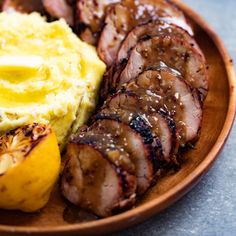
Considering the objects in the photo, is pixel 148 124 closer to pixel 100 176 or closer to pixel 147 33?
pixel 100 176

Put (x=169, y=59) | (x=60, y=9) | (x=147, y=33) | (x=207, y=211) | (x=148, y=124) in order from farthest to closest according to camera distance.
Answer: (x=60, y=9) < (x=147, y=33) < (x=169, y=59) < (x=207, y=211) < (x=148, y=124)

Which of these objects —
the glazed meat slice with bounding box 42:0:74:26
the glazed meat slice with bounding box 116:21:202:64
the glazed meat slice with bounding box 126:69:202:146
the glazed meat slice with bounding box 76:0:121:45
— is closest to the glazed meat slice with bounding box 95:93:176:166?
the glazed meat slice with bounding box 126:69:202:146

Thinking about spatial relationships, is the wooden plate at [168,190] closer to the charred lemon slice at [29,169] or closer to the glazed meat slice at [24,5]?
the charred lemon slice at [29,169]

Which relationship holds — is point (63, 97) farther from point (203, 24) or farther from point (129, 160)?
point (203, 24)

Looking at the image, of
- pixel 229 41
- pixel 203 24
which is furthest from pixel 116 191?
pixel 229 41

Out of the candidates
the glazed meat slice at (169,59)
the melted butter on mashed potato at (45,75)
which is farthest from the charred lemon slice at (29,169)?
the glazed meat slice at (169,59)

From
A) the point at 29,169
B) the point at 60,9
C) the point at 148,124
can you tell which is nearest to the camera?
the point at 29,169

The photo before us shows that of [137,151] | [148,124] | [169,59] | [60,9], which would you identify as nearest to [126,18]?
[60,9]
